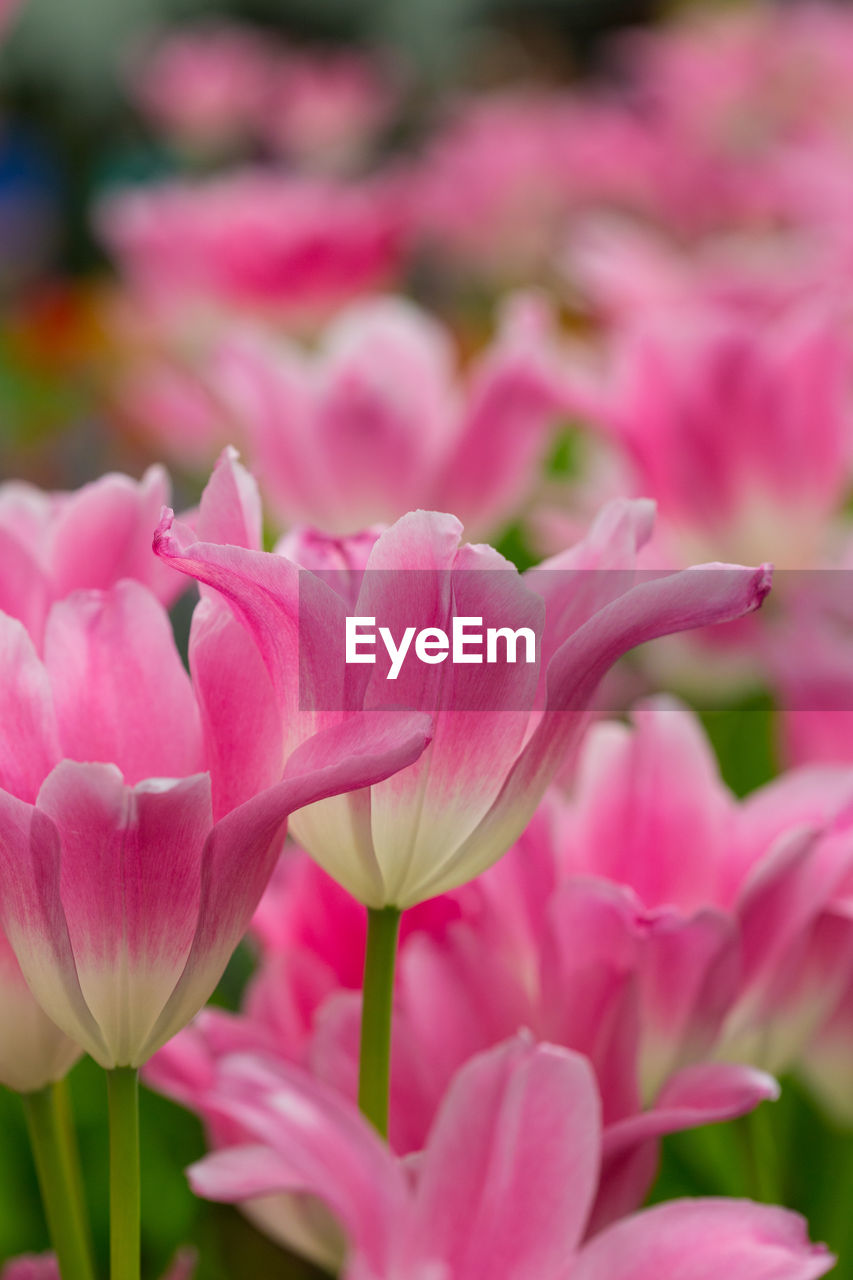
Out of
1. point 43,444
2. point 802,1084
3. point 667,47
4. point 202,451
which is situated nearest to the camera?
point 802,1084

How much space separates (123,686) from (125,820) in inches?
1.2

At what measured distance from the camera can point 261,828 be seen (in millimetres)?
170

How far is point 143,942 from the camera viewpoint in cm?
18

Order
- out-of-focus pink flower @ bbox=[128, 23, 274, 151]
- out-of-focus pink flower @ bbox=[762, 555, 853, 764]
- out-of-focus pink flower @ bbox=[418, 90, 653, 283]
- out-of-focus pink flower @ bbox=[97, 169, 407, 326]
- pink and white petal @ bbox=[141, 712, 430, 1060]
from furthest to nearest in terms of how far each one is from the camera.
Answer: out-of-focus pink flower @ bbox=[128, 23, 274, 151]
out-of-focus pink flower @ bbox=[418, 90, 653, 283]
out-of-focus pink flower @ bbox=[97, 169, 407, 326]
out-of-focus pink flower @ bbox=[762, 555, 853, 764]
pink and white petal @ bbox=[141, 712, 430, 1060]

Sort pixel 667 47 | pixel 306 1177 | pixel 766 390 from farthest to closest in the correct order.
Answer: pixel 667 47 → pixel 766 390 → pixel 306 1177

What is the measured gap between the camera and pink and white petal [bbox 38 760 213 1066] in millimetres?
166

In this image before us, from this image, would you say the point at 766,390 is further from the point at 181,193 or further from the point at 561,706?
the point at 181,193

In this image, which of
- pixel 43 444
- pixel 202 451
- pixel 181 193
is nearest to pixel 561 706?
pixel 202 451

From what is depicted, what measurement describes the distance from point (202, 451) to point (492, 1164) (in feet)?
1.88

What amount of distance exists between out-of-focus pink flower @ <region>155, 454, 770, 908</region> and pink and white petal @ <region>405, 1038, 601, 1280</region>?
3cm

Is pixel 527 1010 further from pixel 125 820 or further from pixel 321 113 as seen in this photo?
pixel 321 113

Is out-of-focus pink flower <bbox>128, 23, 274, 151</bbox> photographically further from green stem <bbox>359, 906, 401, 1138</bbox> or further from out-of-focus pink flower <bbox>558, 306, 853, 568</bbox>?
green stem <bbox>359, 906, 401, 1138</bbox>

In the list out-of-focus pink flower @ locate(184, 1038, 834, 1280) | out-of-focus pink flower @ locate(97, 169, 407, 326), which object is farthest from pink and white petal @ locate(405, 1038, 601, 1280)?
out-of-focus pink flower @ locate(97, 169, 407, 326)

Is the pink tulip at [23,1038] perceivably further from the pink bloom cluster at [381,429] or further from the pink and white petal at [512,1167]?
the pink bloom cluster at [381,429]
